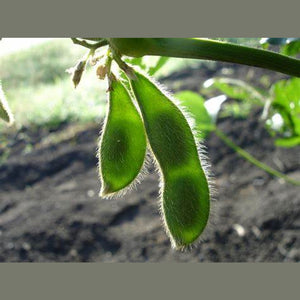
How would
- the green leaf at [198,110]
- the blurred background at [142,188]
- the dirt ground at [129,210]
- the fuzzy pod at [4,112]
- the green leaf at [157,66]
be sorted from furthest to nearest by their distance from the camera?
the dirt ground at [129,210]
the blurred background at [142,188]
the green leaf at [198,110]
the green leaf at [157,66]
the fuzzy pod at [4,112]

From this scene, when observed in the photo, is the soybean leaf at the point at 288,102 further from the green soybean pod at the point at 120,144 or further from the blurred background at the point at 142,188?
the green soybean pod at the point at 120,144

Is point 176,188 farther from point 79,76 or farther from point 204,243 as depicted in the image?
point 204,243

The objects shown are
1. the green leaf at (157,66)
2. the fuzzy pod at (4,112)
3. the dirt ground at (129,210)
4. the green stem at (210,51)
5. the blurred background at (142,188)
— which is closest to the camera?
the green stem at (210,51)

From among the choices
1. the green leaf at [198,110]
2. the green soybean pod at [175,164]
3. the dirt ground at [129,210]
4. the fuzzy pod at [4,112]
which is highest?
the fuzzy pod at [4,112]

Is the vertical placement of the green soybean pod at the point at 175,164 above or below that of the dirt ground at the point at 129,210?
above

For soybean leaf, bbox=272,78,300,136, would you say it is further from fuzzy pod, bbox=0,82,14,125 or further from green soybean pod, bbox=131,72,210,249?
fuzzy pod, bbox=0,82,14,125

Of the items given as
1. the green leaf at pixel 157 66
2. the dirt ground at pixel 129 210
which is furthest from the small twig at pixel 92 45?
the dirt ground at pixel 129 210

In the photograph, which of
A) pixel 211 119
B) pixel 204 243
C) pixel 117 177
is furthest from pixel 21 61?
pixel 117 177

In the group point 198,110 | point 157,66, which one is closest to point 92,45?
point 157,66
